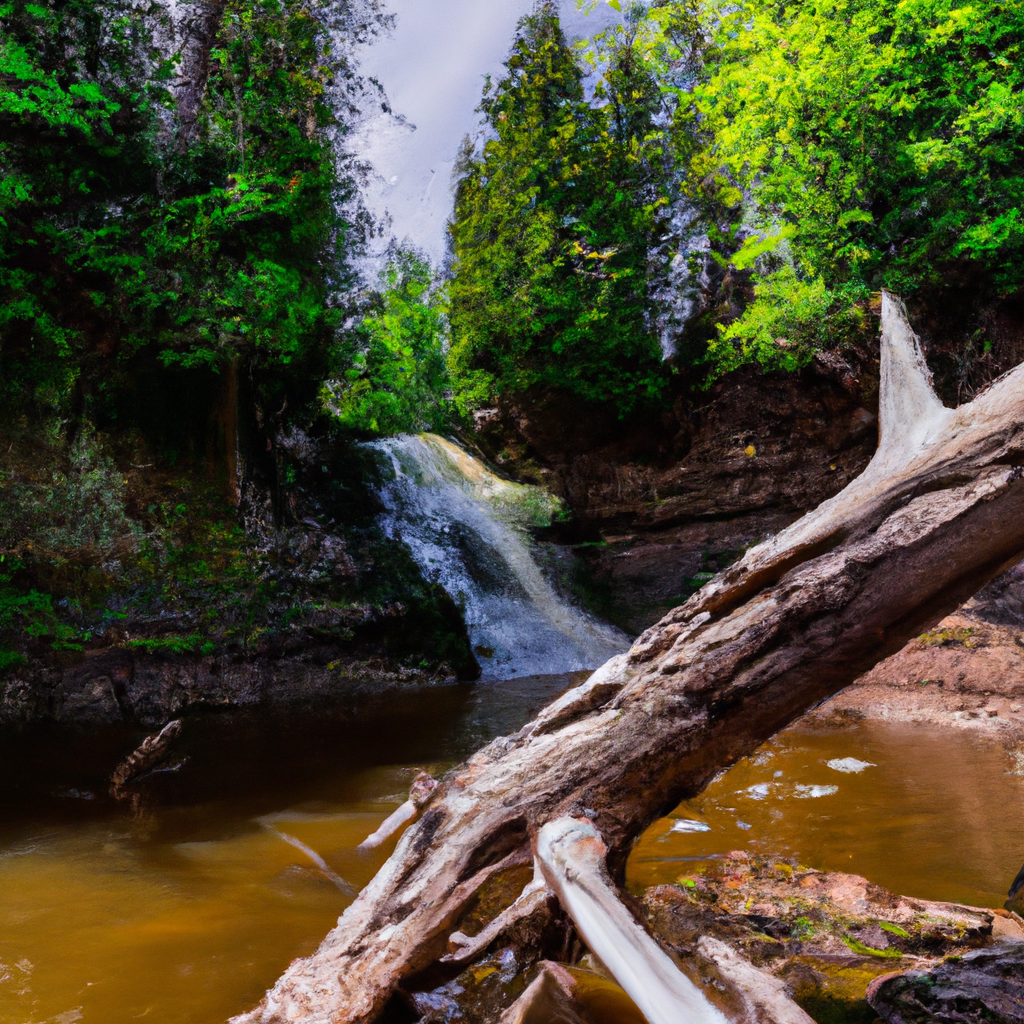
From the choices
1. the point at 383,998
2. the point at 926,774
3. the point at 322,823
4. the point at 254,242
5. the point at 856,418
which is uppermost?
the point at 254,242

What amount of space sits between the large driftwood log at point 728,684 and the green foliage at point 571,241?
31.3 feet

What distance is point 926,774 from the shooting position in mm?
4242

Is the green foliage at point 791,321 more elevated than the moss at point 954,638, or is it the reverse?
the green foliage at point 791,321

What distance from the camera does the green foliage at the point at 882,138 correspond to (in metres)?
7.39

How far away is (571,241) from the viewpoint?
11672 millimetres

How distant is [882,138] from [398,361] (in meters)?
7.55

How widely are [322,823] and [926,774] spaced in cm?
386

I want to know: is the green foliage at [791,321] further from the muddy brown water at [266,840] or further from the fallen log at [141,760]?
the fallen log at [141,760]

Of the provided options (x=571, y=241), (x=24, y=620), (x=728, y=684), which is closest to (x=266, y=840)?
(x=728, y=684)

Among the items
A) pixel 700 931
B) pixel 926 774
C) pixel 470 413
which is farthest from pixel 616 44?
pixel 700 931

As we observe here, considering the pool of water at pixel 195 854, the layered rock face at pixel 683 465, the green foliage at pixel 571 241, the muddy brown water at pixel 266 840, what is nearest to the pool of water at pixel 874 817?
the muddy brown water at pixel 266 840

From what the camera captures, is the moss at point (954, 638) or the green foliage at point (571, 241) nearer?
the moss at point (954, 638)

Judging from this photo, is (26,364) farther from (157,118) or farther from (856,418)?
(856,418)

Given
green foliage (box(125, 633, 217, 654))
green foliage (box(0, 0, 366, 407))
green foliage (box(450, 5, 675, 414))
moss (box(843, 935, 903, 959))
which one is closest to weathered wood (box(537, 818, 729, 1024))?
moss (box(843, 935, 903, 959))
